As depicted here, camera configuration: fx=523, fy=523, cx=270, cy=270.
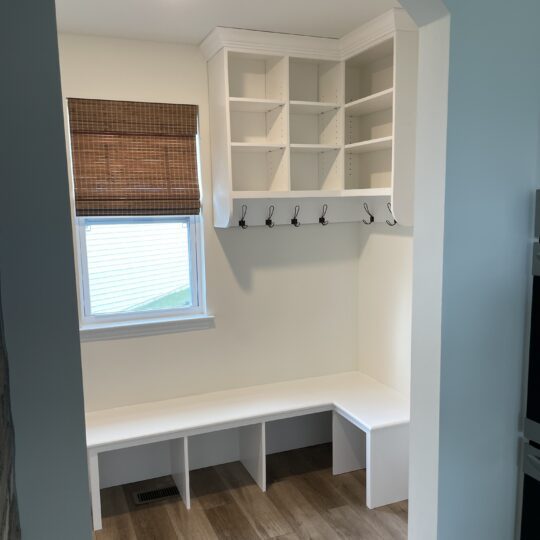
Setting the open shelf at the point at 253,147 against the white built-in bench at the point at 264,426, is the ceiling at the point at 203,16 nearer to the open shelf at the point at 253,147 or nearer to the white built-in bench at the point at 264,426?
the open shelf at the point at 253,147

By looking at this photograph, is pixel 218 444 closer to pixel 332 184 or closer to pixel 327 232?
pixel 327 232

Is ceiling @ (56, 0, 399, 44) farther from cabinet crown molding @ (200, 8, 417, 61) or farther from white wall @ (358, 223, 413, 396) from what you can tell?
white wall @ (358, 223, 413, 396)

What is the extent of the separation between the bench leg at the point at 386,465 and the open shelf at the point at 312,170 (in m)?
1.45

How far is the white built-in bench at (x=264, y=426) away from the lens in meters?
2.80

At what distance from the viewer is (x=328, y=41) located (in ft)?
9.61

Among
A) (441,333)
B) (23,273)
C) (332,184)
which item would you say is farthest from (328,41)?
(23,273)

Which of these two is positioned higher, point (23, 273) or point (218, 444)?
point (23, 273)

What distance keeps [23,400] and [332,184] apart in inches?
93.6

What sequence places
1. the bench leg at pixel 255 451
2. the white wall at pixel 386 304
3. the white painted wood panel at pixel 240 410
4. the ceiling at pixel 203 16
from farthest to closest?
1. the white wall at pixel 386 304
2. the bench leg at pixel 255 451
3. the white painted wood panel at pixel 240 410
4. the ceiling at pixel 203 16

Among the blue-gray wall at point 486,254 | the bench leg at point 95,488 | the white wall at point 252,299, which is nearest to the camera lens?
the blue-gray wall at point 486,254

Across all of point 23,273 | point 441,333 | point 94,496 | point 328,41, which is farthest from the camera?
point 328,41

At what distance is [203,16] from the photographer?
2.55m

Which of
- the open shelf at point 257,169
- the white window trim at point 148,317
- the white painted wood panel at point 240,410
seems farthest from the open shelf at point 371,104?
the white painted wood panel at point 240,410

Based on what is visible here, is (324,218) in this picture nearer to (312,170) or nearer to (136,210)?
(312,170)
